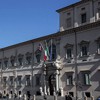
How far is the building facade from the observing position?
3620cm

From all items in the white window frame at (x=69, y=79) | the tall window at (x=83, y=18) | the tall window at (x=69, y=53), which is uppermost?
the tall window at (x=83, y=18)

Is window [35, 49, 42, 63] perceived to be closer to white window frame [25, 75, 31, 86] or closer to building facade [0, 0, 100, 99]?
building facade [0, 0, 100, 99]

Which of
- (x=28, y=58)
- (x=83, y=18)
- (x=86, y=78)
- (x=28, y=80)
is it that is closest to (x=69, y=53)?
(x=86, y=78)

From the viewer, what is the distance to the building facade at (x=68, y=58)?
36.2 metres

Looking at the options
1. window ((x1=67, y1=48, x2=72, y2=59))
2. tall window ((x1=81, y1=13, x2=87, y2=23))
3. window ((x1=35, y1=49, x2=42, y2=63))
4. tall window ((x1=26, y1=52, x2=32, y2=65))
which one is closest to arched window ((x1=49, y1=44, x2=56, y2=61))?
window ((x1=35, y1=49, x2=42, y2=63))

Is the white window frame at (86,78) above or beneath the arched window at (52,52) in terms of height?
beneath

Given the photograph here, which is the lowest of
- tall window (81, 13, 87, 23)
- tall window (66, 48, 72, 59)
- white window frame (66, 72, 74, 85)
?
white window frame (66, 72, 74, 85)

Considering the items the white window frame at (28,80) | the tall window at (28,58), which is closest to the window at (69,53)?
the tall window at (28,58)

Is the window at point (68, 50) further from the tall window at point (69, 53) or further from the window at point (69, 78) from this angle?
the window at point (69, 78)

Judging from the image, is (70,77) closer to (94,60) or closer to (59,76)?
(59,76)

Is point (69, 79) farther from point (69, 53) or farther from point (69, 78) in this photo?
point (69, 53)

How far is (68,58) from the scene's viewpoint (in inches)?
1565

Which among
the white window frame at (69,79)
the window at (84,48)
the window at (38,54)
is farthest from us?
the window at (38,54)

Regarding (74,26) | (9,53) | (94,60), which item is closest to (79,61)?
(94,60)
